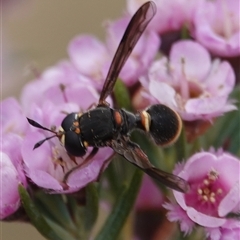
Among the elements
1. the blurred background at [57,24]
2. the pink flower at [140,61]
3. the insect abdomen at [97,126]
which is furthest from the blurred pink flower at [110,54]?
the blurred background at [57,24]

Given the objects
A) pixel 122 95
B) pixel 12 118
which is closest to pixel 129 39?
pixel 122 95

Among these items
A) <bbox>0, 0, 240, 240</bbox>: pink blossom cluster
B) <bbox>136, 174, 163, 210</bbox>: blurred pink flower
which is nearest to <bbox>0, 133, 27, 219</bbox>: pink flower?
<bbox>0, 0, 240, 240</bbox>: pink blossom cluster

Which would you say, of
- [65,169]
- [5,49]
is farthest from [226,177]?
[5,49]

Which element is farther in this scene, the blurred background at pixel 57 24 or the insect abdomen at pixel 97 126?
the blurred background at pixel 57 24

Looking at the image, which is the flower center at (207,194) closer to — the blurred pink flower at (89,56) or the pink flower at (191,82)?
the pink flower at (191,82)

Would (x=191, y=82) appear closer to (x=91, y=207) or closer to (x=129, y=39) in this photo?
(x=129, y=39)

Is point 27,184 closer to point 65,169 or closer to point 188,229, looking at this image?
point 65,169
